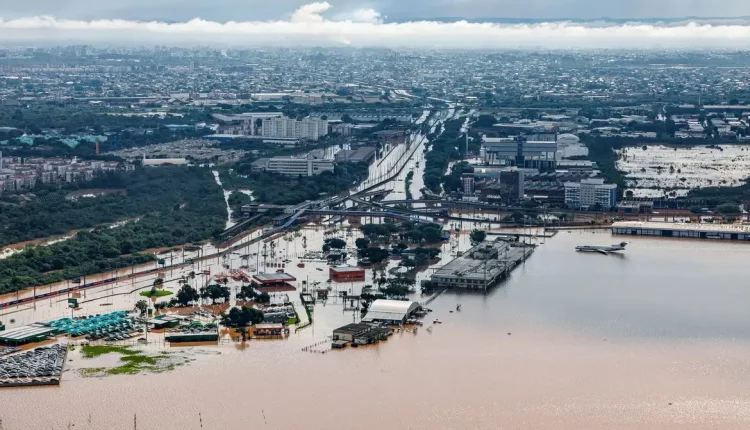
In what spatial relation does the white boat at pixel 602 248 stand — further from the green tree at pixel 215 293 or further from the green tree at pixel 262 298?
the green tree at pixel 215 293

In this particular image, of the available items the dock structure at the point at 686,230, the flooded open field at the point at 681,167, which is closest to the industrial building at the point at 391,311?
the dock structure at the point at 686,230

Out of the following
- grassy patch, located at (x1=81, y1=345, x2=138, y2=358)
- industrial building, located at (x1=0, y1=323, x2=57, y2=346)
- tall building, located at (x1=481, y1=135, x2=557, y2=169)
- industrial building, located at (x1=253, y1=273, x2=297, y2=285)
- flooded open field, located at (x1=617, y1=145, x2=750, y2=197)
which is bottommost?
grassy patch, located at (x1=81, y1=345, x2=138, y2=358)

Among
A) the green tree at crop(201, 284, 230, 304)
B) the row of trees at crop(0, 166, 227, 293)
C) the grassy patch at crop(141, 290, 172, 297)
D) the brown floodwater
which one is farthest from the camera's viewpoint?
the row of trees at crop(0, 166, 227, 293)

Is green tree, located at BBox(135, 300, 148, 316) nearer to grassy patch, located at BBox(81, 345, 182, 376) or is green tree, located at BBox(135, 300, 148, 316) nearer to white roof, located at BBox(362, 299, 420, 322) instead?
grassy patch, located at BBox(81, 345, 182, 376)

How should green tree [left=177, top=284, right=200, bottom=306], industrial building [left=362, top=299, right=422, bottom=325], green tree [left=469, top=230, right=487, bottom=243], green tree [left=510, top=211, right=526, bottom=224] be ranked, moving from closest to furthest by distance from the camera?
1. industrial building [left=362, top=299, right=422, bottom=325]
2. green tree [left=177, top=284, right=200, bottom=306]
3. green tree [left=469, top=230, right=487, bottom=243]
4. green tree [left=510, top=211, right=526, bottom=224]

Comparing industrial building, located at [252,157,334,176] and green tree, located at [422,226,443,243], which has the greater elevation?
industrial building, located at [252,157,334,176]

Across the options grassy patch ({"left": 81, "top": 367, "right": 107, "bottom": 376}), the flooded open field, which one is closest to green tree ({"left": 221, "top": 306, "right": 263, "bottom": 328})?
grassy patch ({"left": 81, "top": 367, "right": 107, "bottom": 376})

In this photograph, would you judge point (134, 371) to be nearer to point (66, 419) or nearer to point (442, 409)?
point (66, 419)

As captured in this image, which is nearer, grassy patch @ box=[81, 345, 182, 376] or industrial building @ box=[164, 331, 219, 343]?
grassy patch @ box=[81, 345, 182, 376]

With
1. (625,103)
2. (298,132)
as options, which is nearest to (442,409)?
(298,132)
